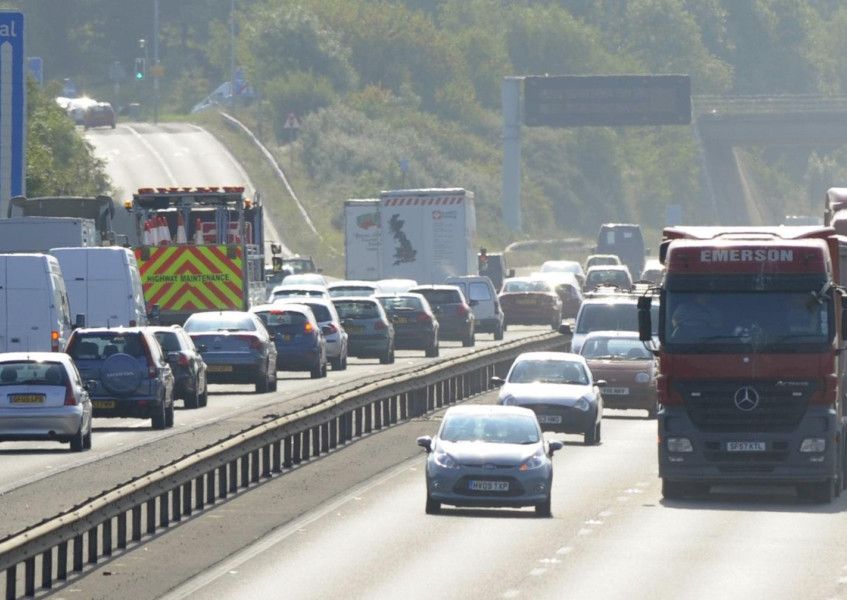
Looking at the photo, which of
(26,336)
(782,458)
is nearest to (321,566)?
(782,458)

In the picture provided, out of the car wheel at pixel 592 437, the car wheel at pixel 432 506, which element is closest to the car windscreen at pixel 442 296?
the car wheel at pixel 592 437

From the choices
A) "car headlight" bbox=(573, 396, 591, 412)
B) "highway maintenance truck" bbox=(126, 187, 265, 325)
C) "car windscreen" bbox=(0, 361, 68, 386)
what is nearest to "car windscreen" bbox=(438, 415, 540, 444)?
"car windscreen" bbox=(0, 361, 68, 386)

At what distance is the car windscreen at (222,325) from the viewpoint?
137 ft

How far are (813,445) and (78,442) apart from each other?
9469mm

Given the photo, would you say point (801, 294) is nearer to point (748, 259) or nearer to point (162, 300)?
point (748, 259)

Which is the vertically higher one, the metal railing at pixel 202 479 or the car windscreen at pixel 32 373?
the car windscreen at pixel 32 373

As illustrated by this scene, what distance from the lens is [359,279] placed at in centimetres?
6750

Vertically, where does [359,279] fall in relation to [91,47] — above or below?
below

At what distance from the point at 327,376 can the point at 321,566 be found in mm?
26530

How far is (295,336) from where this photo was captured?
152 feet

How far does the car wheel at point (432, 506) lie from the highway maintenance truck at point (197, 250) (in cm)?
1972

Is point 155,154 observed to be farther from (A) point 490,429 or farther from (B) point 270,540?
(B) point 270,540

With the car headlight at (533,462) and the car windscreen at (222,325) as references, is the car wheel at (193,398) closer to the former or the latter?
the car windscreen at (222,325)

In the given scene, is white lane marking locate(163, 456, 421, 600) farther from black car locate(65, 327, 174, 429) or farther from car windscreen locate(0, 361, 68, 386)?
black car locate(65, 327, 174, 429)
